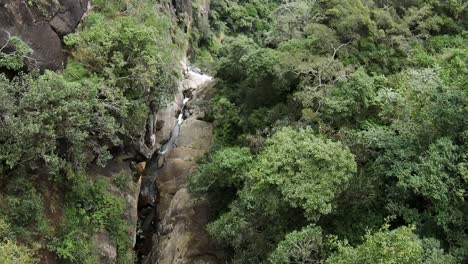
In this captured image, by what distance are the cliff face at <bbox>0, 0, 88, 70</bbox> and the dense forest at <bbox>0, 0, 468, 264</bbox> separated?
1.44 feet

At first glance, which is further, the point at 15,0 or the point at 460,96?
the point at 15,0

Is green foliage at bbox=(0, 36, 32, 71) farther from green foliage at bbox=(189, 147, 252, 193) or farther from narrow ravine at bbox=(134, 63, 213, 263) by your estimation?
narrow ravine at bbox=(134, 63, 213, 263)

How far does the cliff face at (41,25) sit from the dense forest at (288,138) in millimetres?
440

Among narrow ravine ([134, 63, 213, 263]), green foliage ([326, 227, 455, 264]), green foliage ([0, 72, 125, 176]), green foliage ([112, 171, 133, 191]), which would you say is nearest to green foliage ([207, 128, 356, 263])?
green foliage ([326, 227, 455, 264])

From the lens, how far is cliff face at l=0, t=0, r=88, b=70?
58.9 ft

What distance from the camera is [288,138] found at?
15.4m

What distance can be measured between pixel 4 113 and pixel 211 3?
45.1 m

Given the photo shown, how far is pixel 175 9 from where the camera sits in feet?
131

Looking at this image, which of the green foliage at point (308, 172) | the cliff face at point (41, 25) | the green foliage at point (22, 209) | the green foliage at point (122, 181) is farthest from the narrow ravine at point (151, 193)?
the green foliage at point (308, 172)

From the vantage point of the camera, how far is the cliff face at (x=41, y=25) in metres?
18.0

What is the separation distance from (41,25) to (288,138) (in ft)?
41.0

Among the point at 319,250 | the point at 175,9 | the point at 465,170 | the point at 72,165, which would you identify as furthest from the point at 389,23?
the point at 175,9

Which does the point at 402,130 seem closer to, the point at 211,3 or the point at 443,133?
the point at 443,133

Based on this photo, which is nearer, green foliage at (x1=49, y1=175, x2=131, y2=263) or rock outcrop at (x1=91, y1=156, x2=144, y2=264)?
green foliage at (x1=49, y1=175, x2=131, y2=263)
